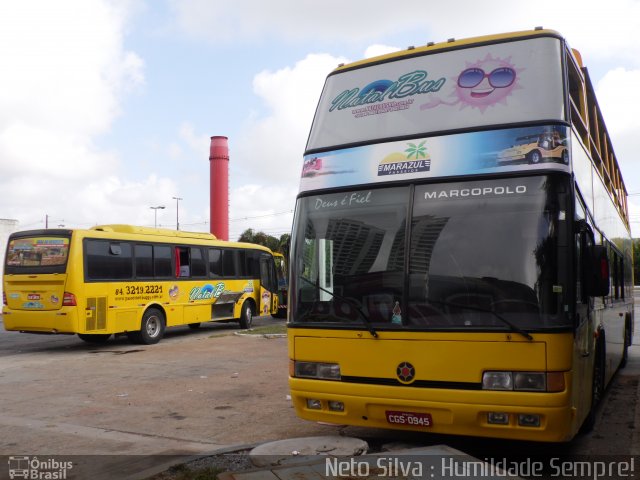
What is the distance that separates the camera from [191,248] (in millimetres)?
19078

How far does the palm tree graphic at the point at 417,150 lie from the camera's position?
5.83 meters

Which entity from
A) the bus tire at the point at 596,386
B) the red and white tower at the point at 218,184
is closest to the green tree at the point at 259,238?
the red and white tower at the point at 218,184

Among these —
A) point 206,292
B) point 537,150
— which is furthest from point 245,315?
point 537,150

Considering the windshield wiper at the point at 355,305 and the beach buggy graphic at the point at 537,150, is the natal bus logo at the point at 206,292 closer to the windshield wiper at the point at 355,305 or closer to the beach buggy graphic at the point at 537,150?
the windshield wiper at the point at 355,305

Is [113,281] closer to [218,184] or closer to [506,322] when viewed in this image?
[506,322]

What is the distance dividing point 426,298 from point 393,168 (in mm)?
1264

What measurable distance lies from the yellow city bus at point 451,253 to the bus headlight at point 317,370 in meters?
0.01

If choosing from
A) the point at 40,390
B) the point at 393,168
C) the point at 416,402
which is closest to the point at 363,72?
the point at 393,168

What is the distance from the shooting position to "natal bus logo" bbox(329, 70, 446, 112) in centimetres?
623

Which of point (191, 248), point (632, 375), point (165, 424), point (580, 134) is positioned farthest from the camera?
point (191, 248)

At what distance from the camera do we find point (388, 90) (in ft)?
21.1

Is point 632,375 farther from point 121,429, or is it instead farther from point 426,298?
point 121,429

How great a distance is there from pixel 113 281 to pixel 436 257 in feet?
39.7

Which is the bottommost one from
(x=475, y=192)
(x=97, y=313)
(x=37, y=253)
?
(x=97, y=313)
